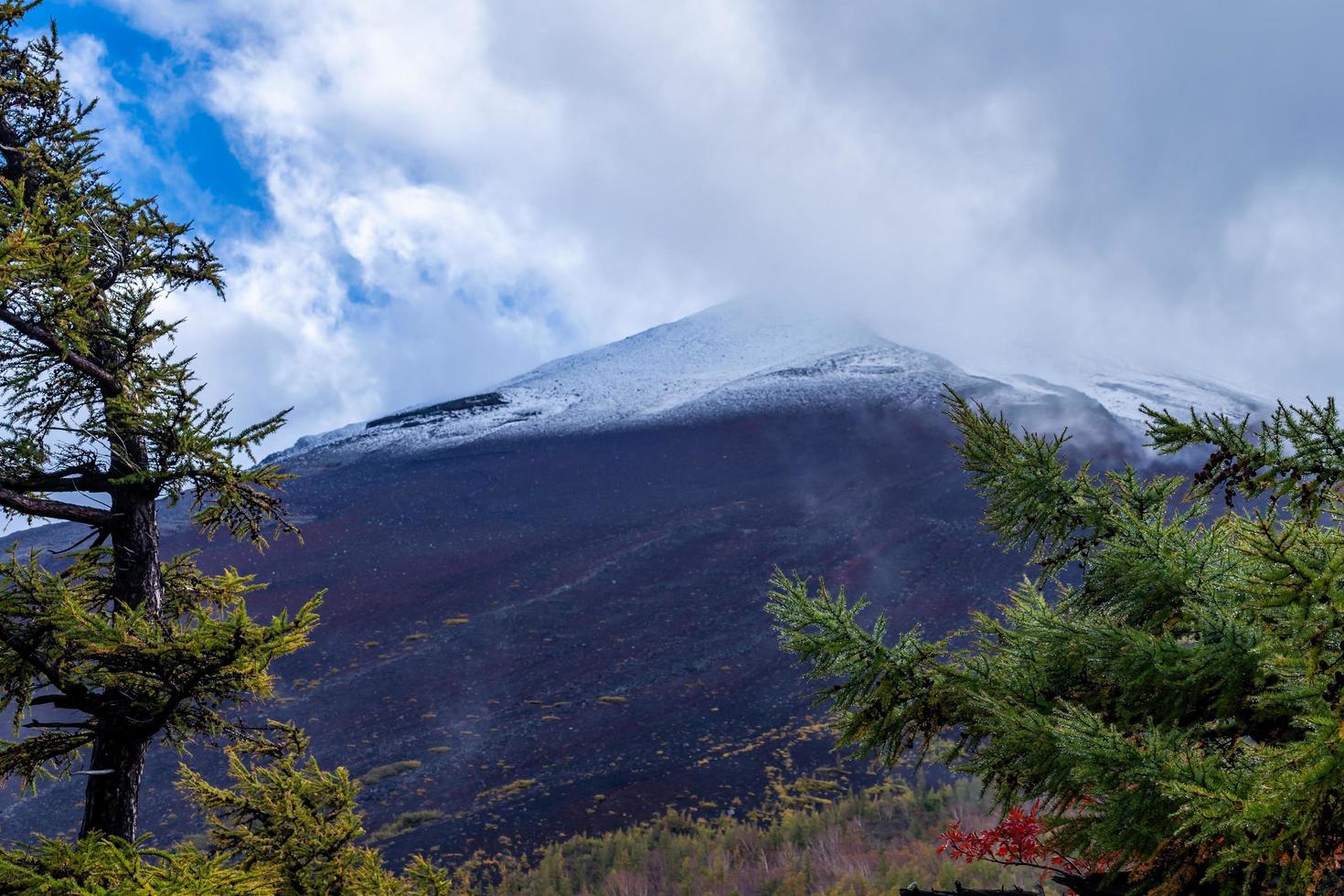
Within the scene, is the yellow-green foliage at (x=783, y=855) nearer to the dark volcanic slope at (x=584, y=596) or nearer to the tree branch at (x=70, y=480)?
the dark volcanic slope at (x=584, y=596)

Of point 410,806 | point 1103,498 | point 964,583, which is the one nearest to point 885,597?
point 964,583

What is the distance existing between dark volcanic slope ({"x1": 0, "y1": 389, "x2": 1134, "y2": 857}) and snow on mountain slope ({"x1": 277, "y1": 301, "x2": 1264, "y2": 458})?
3.97 m

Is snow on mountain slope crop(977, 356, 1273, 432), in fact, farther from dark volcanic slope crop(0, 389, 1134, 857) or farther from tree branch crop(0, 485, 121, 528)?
tree branch crop(0, 485, 121, 528)

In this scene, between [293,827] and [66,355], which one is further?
[293,827]

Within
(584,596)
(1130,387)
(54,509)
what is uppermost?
A: (1130,387)

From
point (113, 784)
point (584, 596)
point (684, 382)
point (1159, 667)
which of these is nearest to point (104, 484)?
point (113, 784)

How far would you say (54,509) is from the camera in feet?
16.2

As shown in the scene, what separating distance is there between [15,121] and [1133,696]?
7.83 m

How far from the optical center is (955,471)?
43.9m

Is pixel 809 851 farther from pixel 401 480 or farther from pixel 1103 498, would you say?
pixel 401 480

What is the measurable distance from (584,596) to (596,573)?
206 cm

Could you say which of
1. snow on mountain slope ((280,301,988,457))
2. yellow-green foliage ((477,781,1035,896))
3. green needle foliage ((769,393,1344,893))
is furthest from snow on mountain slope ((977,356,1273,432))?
green needle foliage ((769,393,1344,893))

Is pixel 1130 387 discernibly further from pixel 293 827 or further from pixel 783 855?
pixel 293 827

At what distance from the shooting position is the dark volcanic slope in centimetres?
2066
